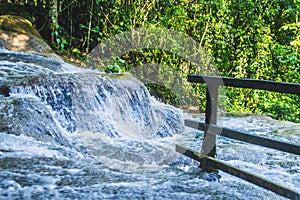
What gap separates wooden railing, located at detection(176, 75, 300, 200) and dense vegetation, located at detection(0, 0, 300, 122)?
514cm

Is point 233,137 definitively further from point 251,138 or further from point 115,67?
point 115,67

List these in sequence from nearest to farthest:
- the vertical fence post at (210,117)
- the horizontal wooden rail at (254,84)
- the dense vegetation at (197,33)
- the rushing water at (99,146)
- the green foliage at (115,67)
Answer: the horizontal wooden rail at (254,84) → the rushing water at (99,146) → the vertical fence post at (210,117) → the green foliage at (115,67) → the dense vegetation at (197,33)

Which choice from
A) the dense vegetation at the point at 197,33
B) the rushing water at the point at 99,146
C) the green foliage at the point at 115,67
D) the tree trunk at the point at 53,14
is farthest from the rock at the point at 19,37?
the green foliage at the point at 115,67

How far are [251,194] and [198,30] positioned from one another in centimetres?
734

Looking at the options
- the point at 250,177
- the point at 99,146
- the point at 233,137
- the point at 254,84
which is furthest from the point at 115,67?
the point at 250,177

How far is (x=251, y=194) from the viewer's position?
2.92 metres

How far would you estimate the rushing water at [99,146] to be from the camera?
108 inches

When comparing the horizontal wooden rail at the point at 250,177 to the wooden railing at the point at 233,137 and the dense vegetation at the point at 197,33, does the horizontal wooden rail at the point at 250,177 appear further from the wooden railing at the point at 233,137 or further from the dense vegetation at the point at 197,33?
the dense vegetation at the point at 197,33

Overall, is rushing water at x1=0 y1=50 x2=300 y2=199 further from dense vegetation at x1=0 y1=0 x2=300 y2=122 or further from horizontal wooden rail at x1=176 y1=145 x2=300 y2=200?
dense vegetation at x1=0 y1=0 x2=300 y2=122

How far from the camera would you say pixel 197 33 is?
32.3 ft

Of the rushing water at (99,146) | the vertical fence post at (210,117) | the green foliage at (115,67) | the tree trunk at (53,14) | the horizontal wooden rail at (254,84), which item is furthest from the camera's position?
the tree trunk at (53,14)

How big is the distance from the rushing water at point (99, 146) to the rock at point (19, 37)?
34.2 inches

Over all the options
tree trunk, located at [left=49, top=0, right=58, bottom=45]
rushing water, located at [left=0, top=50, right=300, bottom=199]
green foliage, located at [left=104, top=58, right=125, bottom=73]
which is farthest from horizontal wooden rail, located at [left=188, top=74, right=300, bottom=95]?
tree trunk, located at [left=49, top=0, right=58, bottom=45]

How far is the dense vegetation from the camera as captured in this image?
29.9 ft
